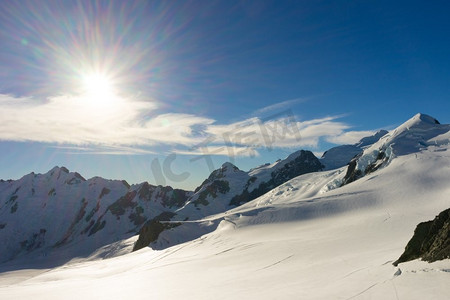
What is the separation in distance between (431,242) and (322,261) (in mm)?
5126

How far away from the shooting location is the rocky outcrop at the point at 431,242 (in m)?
8.59

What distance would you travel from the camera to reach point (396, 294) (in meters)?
7.25

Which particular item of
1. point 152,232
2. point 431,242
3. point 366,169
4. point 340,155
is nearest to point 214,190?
point 340,155

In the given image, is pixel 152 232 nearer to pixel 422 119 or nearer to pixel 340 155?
pixel 422 119

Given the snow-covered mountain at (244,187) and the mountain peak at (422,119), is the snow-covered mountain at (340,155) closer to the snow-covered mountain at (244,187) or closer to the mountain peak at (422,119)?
the snow-covered mountain at (244,187)

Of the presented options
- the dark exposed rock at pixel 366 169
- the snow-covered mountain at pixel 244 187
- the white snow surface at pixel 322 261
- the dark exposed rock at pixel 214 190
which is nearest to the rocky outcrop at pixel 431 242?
the white snow surface at pixel 322 261

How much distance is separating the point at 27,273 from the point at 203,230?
4652 inches

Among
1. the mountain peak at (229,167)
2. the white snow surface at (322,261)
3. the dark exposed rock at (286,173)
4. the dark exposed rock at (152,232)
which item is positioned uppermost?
the mountain peak at (229,167)

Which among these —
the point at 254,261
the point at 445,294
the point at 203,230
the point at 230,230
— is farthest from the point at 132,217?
the point at 445,294

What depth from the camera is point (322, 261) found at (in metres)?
13.7

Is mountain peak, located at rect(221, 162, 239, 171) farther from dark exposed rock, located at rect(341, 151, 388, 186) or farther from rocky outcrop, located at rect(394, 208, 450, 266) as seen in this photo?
rocky outcrop, located at rect(394, 208, 450, 266)

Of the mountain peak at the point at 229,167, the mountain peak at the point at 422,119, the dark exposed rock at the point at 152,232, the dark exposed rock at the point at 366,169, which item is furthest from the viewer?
the mountain peak at the point at 229,167

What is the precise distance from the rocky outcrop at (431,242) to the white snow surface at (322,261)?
1.64ft

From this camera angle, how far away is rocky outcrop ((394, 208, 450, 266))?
8.59m
